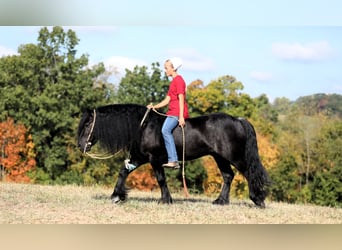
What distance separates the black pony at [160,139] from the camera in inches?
369

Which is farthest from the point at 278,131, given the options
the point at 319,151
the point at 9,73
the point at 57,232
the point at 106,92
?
the point at 57,232

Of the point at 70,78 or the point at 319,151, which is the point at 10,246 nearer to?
the point at 70,78

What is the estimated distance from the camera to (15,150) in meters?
34.8

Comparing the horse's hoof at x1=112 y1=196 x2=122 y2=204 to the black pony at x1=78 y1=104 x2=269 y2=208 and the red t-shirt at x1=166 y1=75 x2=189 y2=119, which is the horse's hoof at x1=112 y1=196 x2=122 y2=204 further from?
the red t-shirt at x1=166 y1=75 x2=189 y2=119

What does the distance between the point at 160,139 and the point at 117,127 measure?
0.87 meters

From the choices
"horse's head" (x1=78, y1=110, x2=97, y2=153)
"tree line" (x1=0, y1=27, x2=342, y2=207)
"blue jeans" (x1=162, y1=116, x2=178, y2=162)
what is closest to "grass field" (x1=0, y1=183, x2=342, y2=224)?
"blue jeans" (x1=162, y1=116, x2=178, y2=162)

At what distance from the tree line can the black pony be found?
2428cm

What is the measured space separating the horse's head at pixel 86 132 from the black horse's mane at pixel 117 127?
0.08 meters

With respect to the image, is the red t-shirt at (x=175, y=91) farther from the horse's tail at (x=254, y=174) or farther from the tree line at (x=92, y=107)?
the tree line at (x=92, y=107)

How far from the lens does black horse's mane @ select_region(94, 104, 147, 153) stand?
934 centimetres

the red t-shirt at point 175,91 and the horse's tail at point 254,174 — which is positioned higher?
the red t-shirt at point 175,91

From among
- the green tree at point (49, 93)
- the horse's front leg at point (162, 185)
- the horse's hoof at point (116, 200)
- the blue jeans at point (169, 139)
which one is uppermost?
the green tree at point (49, 93)

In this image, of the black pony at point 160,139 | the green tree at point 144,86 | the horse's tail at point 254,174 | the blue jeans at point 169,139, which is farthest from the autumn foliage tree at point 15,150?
the horse's tail at point 254,174

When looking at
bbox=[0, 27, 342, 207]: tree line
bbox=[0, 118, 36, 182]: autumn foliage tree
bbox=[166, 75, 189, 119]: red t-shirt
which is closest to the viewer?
bbox=[166, 75, 189, 119]: red t-shirt
